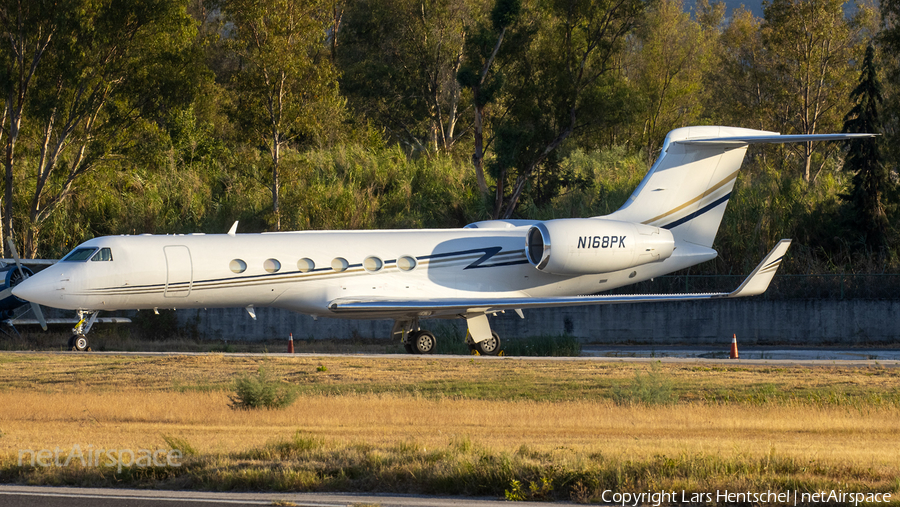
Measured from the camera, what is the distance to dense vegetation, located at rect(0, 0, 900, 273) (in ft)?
98.9

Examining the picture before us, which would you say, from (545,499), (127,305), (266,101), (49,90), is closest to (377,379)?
(127,305)

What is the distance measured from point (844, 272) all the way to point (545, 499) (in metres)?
25.9

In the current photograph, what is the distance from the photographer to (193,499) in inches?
297

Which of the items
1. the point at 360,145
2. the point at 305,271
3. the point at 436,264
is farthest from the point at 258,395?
the point at 360,145

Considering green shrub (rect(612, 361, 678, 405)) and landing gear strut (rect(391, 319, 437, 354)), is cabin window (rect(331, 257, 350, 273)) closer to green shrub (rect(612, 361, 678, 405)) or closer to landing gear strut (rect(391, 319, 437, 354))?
landing gear strut (rect(391, 319, 437, 354))

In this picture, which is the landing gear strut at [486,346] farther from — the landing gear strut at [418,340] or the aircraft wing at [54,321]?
the aircraft wing at [54,321]

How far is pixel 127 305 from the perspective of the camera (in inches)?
832

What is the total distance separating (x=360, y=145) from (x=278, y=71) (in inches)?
660

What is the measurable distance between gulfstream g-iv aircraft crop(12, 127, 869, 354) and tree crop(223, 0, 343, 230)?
884 cm

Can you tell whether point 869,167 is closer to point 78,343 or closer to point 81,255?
point 81,255

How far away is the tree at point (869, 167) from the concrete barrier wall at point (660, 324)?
4.52 meters

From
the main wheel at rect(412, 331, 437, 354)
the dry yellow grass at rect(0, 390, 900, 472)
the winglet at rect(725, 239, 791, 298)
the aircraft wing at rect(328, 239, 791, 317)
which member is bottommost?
the main wheel at rect(412, 331, 437, 354)

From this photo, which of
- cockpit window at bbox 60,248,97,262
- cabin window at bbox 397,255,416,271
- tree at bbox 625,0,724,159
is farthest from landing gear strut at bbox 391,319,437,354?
tree at bbox 625,0,724,159

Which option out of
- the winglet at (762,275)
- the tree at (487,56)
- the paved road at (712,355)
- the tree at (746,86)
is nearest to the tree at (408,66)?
the tree at (746,86)
